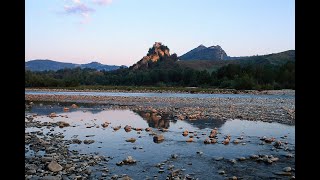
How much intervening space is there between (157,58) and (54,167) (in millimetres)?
168901

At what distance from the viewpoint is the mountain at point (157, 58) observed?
163625mm

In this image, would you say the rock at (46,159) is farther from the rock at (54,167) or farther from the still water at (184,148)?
the still water at (184,148)

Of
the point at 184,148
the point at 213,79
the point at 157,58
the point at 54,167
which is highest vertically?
the point at 157,58

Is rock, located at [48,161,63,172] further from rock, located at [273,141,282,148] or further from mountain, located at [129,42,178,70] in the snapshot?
mountain, located at [129,42,178,70]

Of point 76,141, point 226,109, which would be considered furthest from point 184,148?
point 226,109

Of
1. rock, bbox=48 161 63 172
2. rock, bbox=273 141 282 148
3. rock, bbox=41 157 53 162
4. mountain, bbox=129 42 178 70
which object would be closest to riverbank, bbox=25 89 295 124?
rock, bbox=273 141 282 148

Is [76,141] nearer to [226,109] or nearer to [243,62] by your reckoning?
[226,109]

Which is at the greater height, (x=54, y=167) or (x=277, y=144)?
(x=54, y=167)

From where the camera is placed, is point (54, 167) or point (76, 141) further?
point (76, 141)

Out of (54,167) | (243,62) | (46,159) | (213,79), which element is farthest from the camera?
(243,62)

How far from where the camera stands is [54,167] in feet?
30.2

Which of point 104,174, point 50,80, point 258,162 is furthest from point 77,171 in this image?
point 50,80

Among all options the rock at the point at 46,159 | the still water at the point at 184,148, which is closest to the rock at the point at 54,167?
the rock at the point at 46,159

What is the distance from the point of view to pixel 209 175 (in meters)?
9.09
